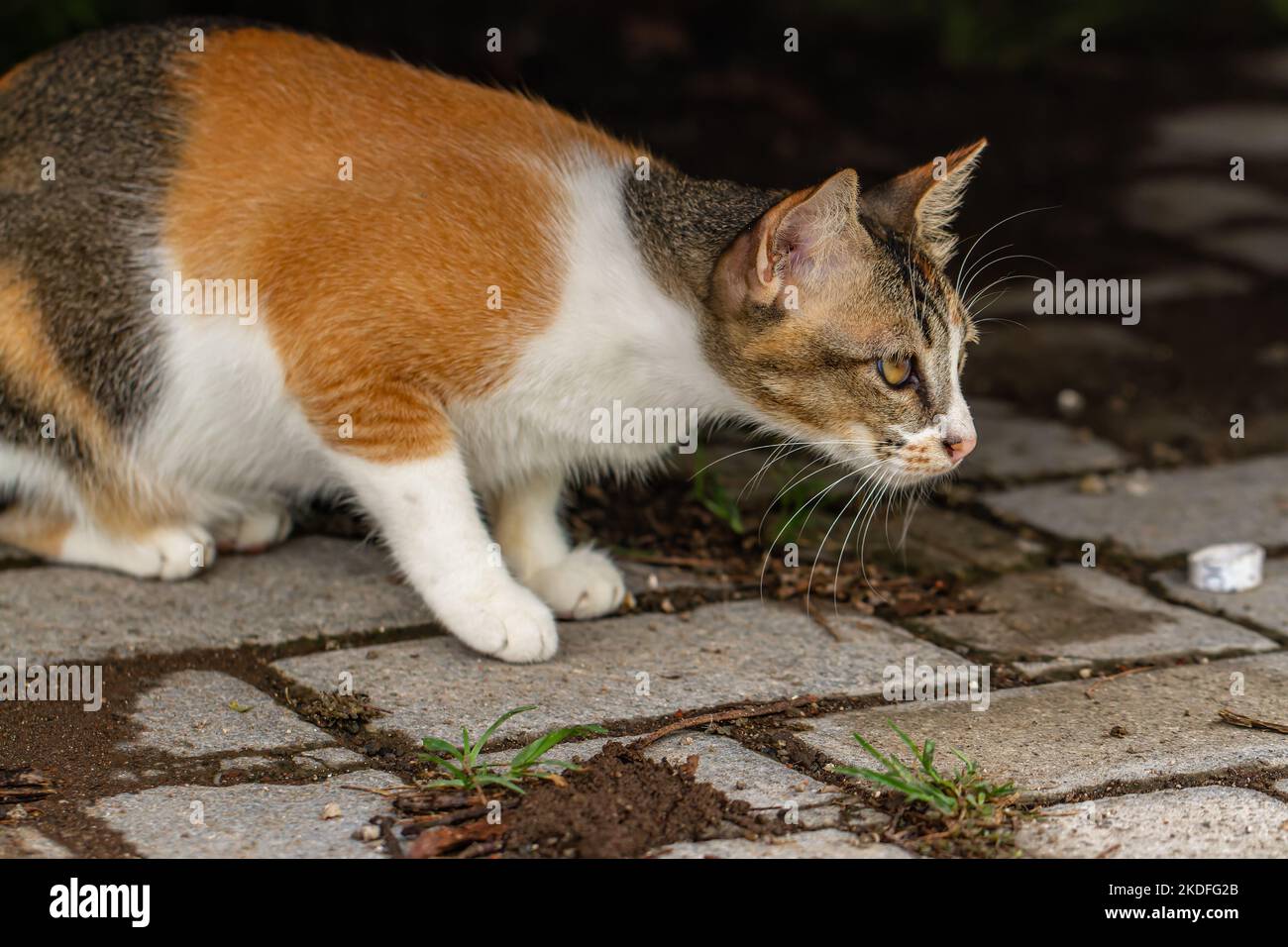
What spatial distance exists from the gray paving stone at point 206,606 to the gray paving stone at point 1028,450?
189 cm

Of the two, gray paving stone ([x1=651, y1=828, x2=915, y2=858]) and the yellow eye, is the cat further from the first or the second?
gray paving stone ([x1=651, y1=828, x2=915, y2=858])

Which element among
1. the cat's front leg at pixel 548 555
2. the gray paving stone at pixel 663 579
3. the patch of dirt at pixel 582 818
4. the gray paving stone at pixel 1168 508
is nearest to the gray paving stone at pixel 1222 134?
the gray paving stone at pixel 1168 508

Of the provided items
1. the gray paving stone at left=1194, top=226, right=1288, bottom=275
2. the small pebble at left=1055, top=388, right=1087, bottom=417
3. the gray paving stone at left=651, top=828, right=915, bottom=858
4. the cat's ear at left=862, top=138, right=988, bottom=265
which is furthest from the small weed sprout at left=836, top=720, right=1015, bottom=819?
the gray paving stone at left=1194, top=226, right=1288, bottom=275

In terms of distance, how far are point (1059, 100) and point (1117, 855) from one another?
25.3 feet

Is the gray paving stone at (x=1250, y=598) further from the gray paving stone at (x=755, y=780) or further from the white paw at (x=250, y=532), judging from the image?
the white paw at (x=250, y=532)

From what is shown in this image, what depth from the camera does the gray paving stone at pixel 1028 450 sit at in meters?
4.78

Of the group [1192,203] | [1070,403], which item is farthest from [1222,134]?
[1070,403]

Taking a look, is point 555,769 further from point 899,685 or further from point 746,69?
point 746,69

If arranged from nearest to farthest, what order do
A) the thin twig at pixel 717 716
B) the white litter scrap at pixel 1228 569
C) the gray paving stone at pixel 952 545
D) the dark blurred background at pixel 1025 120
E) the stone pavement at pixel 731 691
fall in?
the stone pavement at pixel 731 691
the thin twig at pixel 717 716
the white litter scrap at pixel 1228 569
the gray paving stone at pixel 952 545
the dark blurred background at pixel 1025 120

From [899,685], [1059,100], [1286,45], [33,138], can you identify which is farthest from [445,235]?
[1286,45]

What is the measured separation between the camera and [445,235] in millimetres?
3361

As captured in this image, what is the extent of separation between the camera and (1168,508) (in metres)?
4.50

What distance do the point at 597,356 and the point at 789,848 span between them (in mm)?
1315

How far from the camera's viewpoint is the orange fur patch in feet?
11.0
